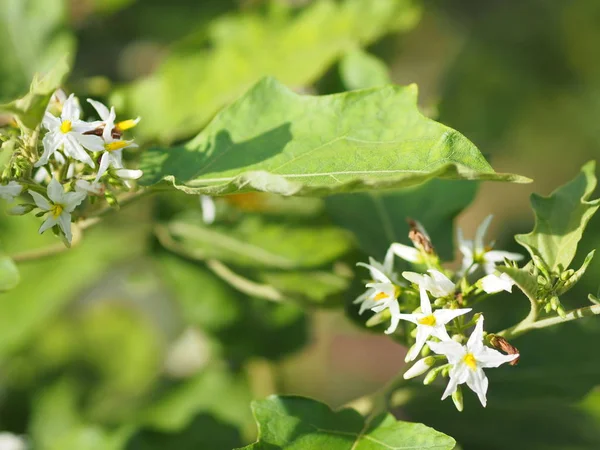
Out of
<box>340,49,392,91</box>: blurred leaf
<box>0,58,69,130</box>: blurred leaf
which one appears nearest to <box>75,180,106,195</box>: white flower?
<box>0,58,69,130</box>: blurred leaf

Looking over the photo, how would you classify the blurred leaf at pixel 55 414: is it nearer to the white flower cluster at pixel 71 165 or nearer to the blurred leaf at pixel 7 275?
the blurred leaf at pixel 7 275

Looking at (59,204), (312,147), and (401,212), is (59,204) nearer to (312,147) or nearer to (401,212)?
(312,147)

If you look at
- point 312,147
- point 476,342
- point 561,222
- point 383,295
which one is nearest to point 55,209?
point 312,147

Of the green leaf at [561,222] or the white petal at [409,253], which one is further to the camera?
the white petal at [409,253]

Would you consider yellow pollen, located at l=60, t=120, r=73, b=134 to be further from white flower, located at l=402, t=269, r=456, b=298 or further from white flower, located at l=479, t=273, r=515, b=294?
white flower, located at l=479, t=273, r=515, b=294

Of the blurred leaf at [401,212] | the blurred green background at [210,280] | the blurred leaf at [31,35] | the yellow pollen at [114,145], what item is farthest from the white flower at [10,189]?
the blurred leaf at [31,35]

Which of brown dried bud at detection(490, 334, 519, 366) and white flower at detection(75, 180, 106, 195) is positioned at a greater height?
white flower at detection(75, 180, 106, 195)

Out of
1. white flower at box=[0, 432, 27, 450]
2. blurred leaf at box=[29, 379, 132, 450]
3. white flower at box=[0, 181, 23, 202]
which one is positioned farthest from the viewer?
blurred leaf at box=[29, 379, 132, 450]
